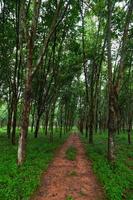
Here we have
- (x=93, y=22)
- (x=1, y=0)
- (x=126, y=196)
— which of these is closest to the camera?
(x=126, y=196)

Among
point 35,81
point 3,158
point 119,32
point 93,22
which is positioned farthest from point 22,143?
point 35,81

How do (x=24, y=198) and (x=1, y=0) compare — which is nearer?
(x=24, y=198)

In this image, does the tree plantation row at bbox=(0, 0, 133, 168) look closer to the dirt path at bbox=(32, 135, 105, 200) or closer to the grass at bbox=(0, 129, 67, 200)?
the grass at bbox=(0, 129, 67, 200)

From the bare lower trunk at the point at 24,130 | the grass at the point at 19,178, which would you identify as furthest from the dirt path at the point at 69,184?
the bare lower trunk at the point at 24,130

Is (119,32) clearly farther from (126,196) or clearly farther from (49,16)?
(126,196)

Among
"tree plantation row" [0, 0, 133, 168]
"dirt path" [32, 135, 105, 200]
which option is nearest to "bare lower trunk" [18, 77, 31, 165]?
"tree plantation row" [0, 0, 133, 168]

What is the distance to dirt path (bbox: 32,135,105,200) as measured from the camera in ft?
32.9

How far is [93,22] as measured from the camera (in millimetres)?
28609

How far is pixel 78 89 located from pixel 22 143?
36093 millimetres

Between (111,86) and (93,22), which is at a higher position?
(93,22)

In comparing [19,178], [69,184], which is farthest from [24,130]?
[69,184]

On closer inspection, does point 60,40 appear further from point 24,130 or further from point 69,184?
point 69,184

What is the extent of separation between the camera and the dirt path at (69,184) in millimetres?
10039

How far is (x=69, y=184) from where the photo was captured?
37.6ft
